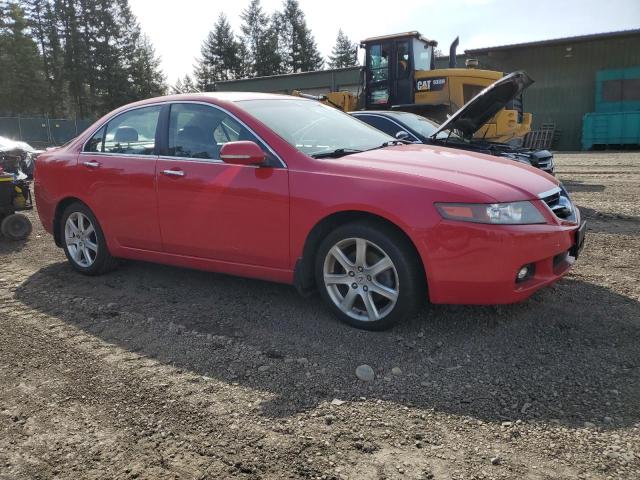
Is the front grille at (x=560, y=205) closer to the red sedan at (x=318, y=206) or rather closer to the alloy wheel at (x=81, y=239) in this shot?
the red sedan at (x=318, y=206)

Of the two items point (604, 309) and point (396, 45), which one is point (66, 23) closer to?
point (396, 45)

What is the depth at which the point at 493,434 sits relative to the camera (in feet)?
7.86

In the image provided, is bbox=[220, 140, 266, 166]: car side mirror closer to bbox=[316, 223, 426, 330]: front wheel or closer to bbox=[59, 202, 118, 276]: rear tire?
bbox=[316, 223, 426, 330]: front wheel

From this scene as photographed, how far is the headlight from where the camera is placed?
123 inches

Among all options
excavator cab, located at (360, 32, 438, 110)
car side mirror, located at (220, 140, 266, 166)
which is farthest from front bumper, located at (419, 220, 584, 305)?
excavator cab, located at (360, 32, 438, 110)

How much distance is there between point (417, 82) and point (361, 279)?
9897 millimetres

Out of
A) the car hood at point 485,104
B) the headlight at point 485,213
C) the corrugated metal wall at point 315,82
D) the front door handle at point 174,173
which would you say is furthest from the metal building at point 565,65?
the headlight at point 485,213

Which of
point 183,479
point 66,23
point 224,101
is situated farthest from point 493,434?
point 66,23

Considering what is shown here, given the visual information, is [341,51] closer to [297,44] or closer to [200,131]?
[297,44]

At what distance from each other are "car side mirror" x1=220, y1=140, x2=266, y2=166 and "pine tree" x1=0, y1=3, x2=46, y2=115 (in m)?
56.3

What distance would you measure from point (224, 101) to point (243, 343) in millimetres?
1943

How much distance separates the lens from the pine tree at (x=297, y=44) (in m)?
62.4

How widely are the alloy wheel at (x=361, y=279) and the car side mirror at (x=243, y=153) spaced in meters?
0.83

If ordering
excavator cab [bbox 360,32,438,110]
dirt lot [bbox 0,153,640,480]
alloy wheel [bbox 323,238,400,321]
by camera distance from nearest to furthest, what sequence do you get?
1. dirt lot [bbox 0,153,640,480]
2. alloy wheel [bbox 323,238,400,321]
3. excavator cab [bbox 360,32,438,110]
